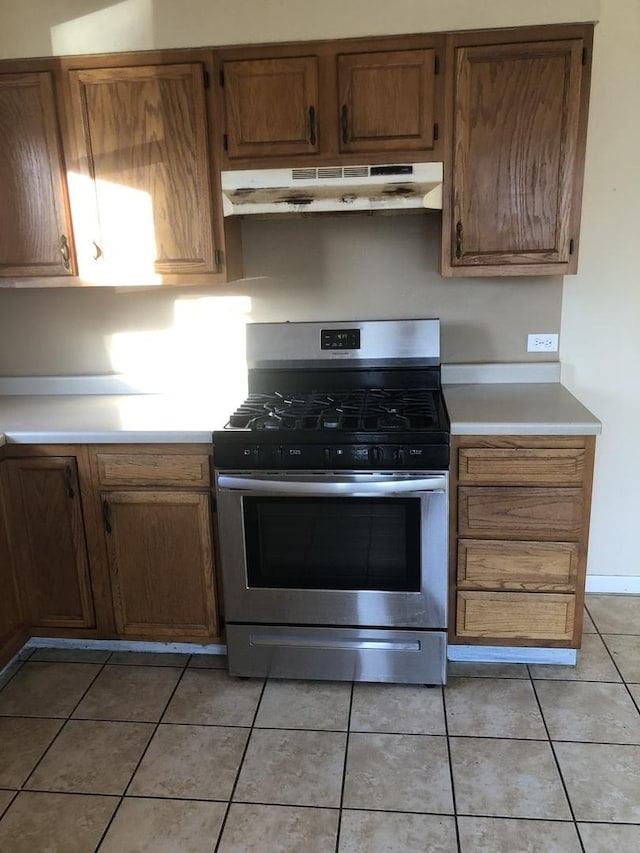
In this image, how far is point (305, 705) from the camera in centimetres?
226

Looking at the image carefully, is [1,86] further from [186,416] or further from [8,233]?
[186,416]

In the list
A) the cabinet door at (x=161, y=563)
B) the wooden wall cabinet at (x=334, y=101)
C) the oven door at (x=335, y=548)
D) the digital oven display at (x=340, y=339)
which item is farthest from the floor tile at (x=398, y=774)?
the wooden wall cabinet at (x=334, y=101)

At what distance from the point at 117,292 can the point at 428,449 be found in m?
1.57

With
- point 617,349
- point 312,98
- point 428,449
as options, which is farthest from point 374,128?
point 617,349

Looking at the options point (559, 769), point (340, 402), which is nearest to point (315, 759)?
point (559, 769)

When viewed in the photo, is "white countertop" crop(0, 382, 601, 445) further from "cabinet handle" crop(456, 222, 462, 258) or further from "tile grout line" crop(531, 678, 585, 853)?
"tile grout line" crop(531, 678, 585, 853)

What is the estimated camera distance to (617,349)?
8.94 feet

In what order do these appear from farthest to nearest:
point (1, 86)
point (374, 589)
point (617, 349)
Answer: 1. point (617, 349)
2. point (1, 86)
3. point (374, 589)

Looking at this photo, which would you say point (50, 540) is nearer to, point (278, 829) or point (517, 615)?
point (278, 829)

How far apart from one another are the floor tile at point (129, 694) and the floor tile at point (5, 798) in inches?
13.2

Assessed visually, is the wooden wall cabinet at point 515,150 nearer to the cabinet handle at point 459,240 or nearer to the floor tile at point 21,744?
the cabinet handle at point 459,240

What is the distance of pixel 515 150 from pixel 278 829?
2.21m

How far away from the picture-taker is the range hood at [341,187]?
2.29 meters

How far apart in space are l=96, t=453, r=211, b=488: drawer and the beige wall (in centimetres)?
71
